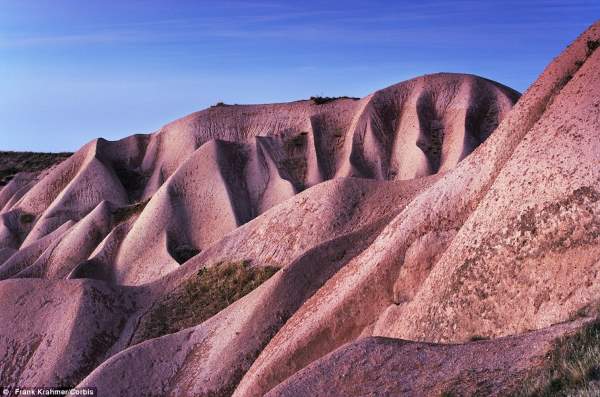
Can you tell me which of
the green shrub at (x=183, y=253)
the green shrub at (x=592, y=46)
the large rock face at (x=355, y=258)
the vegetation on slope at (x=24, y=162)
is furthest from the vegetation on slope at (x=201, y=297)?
the vegetation on slope at (x=24, y=162)

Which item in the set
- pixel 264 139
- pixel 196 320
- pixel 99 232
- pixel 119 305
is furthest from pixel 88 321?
pixel 264 139

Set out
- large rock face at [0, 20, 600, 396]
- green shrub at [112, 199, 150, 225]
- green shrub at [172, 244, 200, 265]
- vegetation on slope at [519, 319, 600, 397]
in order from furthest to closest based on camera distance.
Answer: green shrub at [112, 199, 150, 225] < green shrub at [172, 244, 200, 265] < large rock face at [0, 20, 600, 396] < vegetation on slope at [519, 319, 600, 397]

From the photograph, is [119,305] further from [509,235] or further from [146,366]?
[509,235]

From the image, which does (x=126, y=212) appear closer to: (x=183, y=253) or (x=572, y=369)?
(x=183, y=253)

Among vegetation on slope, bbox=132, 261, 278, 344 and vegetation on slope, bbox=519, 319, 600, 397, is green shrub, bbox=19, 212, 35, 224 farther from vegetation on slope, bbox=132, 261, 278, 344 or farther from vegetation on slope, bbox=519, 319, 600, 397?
vegetation on slope, bbox=519, 319, 600, 397

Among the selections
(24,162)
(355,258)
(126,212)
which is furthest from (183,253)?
(24,162)

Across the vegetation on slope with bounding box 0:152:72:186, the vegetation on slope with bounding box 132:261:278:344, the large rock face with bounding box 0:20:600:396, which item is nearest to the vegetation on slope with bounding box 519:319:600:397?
the large rock face with bounding box 0:20:600:396

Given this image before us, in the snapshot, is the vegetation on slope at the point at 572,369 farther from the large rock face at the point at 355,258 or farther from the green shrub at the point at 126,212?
the green shrub at the point at 126,212
